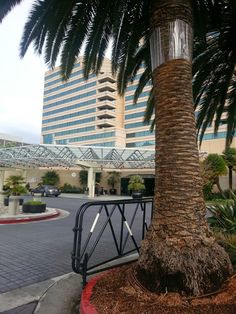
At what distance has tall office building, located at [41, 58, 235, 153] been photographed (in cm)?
6938

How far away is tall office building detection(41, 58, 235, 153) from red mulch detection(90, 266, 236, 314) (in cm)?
5735

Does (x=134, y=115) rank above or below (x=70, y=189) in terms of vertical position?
above

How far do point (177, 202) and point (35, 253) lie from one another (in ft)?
16.1

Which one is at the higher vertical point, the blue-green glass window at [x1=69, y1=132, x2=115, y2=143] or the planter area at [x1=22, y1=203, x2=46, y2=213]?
the blue-green glass window at [x1=69, y1=132, x2=115, y2=143]

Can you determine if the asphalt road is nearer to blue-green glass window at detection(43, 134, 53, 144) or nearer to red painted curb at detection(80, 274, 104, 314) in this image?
red painted curb at detection(80, 274, 104, 314)

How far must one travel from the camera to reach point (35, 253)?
808 centimetres

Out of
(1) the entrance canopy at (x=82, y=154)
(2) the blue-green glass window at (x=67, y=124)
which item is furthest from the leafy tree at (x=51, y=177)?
(2) the blue-green glass window at (x=67, y=124)

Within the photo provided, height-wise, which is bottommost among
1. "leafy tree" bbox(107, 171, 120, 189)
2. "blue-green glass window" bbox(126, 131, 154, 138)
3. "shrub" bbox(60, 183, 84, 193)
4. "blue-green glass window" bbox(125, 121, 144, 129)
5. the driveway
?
the driveway

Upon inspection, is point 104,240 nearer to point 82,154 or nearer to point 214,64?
point 214,64

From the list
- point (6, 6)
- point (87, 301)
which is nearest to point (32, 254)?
point (87, 301)

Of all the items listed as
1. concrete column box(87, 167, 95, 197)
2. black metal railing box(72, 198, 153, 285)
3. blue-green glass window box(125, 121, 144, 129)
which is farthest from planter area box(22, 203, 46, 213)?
blue-green glass window box(125, 121, 144, 129)

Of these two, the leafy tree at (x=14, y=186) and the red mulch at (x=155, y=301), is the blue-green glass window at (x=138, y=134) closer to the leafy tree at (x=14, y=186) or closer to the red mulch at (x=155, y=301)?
the leafy tree at (x=14, y=186)

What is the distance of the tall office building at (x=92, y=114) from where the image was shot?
69375 mm

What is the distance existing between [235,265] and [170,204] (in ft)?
6.34
